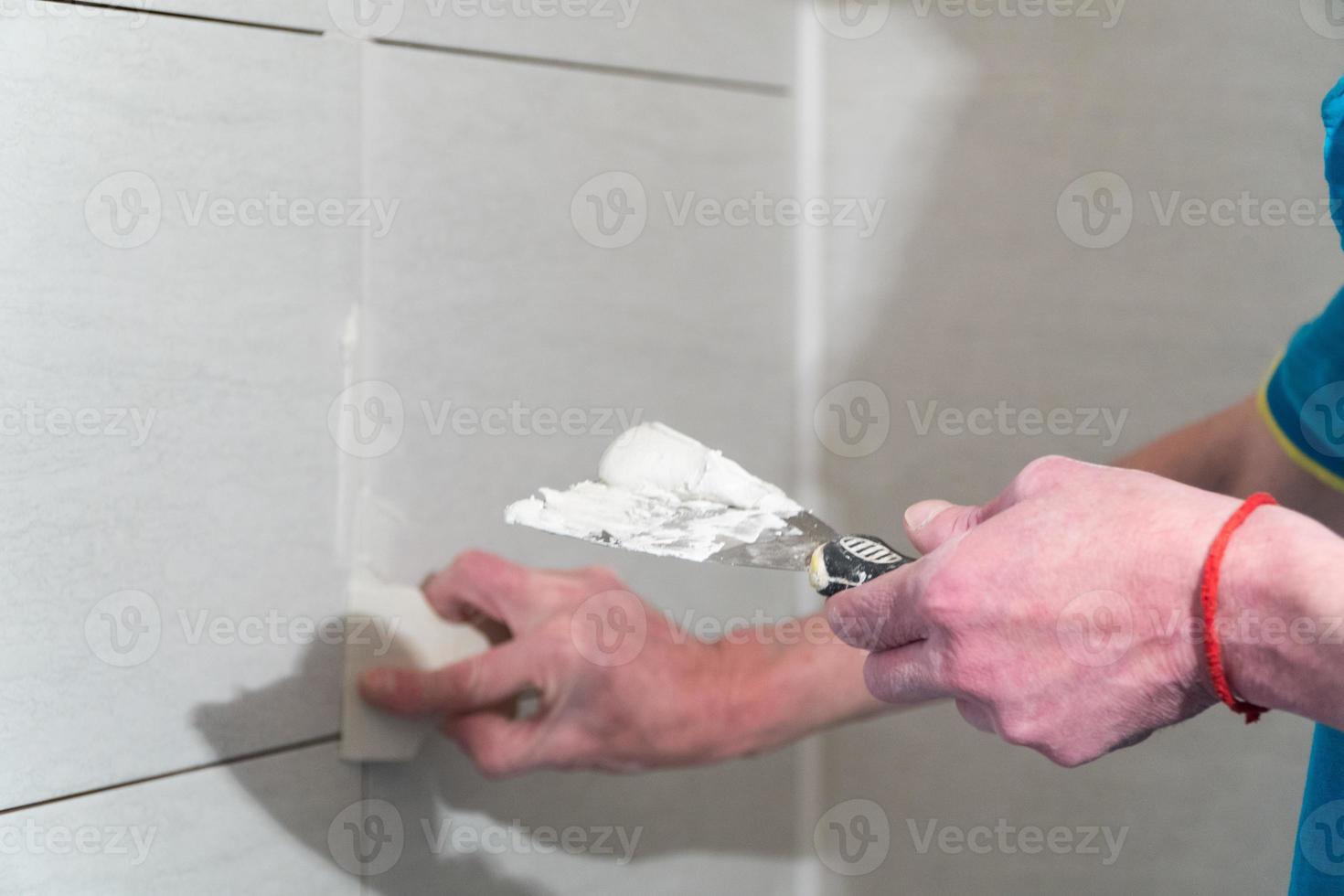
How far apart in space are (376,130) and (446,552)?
0.85 feet

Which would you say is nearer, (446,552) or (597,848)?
(446,552)

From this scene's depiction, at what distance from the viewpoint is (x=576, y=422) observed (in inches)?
31.7

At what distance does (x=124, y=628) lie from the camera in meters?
0.59

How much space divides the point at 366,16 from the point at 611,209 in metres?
0.22

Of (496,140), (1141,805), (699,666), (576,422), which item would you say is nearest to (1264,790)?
(1141,805)

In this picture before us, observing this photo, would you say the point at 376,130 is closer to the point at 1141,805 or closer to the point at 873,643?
the point at 873,643

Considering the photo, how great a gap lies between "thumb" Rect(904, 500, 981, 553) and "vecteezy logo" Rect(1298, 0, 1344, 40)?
48 centimetres

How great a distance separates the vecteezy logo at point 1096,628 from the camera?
1.41 feet
